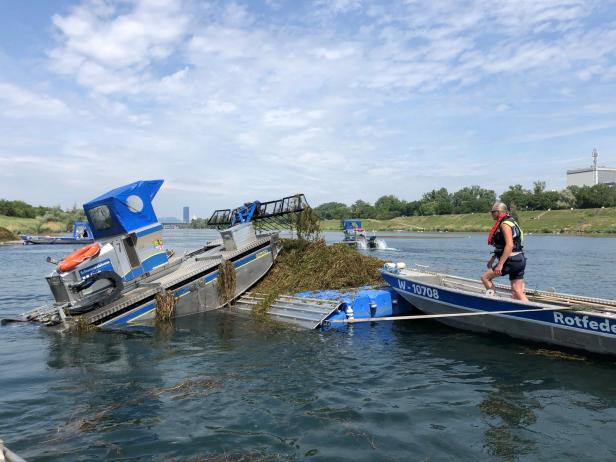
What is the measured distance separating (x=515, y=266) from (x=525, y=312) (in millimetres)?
1069

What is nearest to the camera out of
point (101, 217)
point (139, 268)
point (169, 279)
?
point (101, 217)

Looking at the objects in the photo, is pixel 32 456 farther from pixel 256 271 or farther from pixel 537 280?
pixel 537 280

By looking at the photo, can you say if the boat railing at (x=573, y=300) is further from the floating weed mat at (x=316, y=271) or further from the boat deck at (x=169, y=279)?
the boat deck at (x=169, y=279)

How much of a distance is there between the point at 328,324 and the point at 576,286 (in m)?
16.5

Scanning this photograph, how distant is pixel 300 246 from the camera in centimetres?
1722

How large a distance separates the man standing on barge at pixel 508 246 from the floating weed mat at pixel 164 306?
352 inches

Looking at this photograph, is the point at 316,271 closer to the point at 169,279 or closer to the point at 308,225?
the point at 308,225

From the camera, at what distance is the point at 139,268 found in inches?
578

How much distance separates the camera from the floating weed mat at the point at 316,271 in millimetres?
14992

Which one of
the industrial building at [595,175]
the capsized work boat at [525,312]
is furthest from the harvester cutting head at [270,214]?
the industrial building at [595,175]

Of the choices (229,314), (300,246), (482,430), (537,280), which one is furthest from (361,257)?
(537,280)

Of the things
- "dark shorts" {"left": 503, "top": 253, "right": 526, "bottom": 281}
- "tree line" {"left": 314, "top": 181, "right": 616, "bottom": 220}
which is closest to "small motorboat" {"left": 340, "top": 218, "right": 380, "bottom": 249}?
"tree line" {"left": 314, "top": 181, "right": 616, "bottom": 220}

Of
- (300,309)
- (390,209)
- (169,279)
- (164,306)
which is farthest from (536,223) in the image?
(164,306)

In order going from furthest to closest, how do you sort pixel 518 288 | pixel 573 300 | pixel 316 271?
1. pixel 316 271
2. pixel 573 300
3. pixel 518 288
